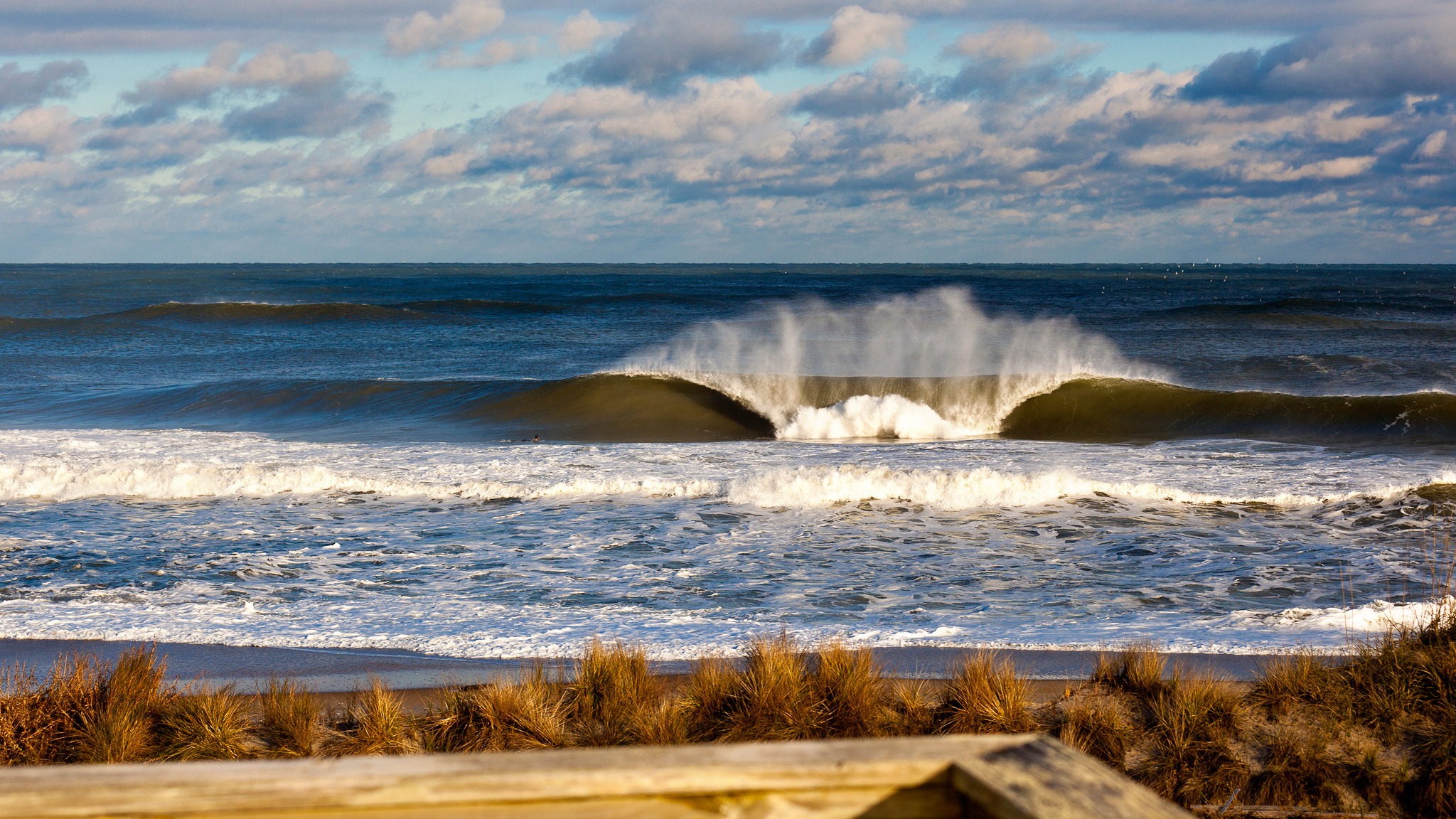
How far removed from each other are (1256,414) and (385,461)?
1517 cm

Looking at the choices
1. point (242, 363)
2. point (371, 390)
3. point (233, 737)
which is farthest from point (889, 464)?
point (242, 363)

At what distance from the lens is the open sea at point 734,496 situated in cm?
659

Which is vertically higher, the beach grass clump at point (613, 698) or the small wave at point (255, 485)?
the beach grass clump at point (613, 698)

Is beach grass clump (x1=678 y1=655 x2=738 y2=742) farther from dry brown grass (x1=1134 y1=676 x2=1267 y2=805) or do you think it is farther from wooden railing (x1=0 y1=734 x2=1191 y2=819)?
wooden railing (x1=0 y1=734 x2=1191 y2=819)

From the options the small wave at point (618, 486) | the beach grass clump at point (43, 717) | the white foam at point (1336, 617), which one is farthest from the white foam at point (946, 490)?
the beach grass clump at point (43, 717)

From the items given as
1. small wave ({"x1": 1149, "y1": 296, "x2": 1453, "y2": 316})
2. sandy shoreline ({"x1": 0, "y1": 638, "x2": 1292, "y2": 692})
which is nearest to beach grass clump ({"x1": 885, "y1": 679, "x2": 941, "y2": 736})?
sandy shoreline ({"x1": 0, "y1": 638, "x2": 1292, "y2": 692})

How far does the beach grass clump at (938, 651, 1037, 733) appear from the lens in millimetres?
4207

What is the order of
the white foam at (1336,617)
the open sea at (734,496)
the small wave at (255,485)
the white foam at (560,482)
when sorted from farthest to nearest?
the small wave at (255,485)
the white foam at (560,482)
the open sea at (734,496)
the white foam at (1336,617)

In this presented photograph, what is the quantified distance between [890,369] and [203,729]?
20756mm

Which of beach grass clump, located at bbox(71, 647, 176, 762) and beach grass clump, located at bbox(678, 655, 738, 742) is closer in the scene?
beach grass clump, located at bbox(71, 647, 176, 762)

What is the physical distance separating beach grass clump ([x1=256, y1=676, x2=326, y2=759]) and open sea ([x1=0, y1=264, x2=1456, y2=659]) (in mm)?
1451

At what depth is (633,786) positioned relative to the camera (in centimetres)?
146

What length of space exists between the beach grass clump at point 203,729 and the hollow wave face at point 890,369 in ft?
46.1

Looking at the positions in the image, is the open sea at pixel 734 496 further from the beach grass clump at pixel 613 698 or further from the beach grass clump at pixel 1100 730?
the beach grass clump at pixel 1100 730
